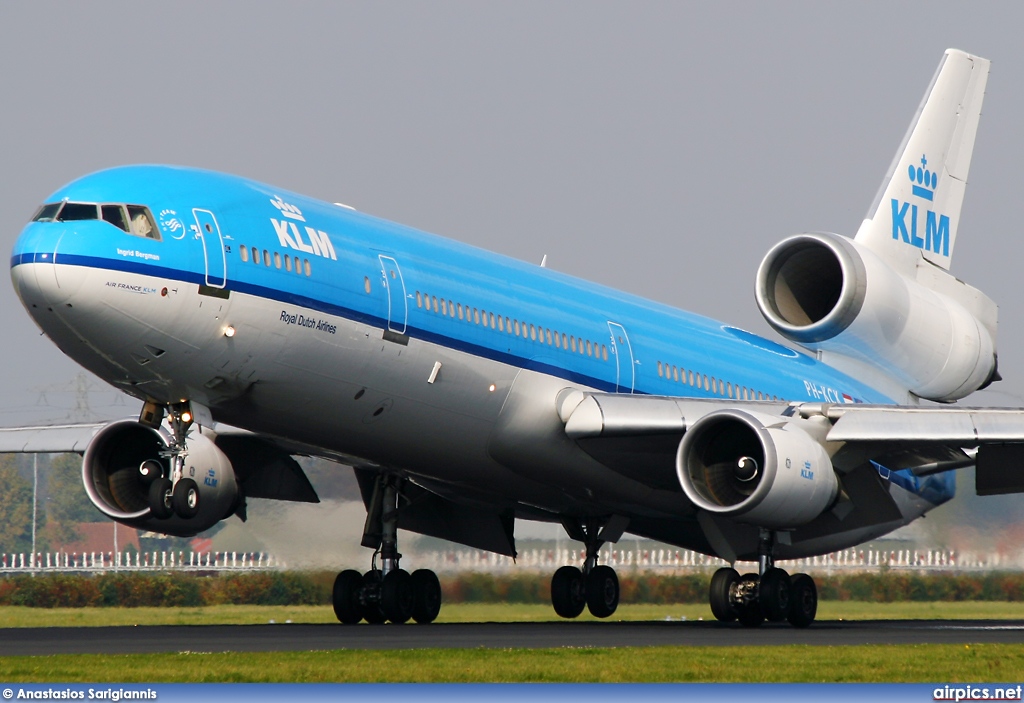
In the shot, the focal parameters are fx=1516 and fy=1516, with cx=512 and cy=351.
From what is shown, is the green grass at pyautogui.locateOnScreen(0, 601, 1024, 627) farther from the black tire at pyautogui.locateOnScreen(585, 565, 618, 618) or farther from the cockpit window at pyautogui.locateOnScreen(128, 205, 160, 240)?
the cockpit window at pyautogui.locateOnScreen(128, 205, 160, 240)

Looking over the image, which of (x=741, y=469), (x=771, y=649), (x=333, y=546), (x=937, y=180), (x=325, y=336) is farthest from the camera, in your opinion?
(x=937, y=180)

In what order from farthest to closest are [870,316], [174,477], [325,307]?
[870,316] → [325,307] → [174,477]

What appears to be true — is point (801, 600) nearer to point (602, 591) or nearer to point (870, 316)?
point (602, 591)

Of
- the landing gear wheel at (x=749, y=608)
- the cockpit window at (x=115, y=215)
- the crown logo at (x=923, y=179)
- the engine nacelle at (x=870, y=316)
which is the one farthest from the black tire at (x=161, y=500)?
the crown logo at (x=923, y=179)

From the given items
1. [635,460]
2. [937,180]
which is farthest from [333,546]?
[937,180]

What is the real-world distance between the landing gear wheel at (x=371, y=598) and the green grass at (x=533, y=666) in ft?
24.9

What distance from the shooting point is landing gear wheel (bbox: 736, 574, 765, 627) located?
22.0 m

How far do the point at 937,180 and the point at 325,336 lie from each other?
16.9m

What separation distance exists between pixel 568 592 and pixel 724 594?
Result: 11.7 ft

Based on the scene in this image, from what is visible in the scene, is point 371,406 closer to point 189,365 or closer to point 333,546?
point 189,365

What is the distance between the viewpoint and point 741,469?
65.5ft

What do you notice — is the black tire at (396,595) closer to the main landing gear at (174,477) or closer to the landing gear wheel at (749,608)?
the landing gear wheel at (749,608)

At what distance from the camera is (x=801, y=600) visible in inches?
864

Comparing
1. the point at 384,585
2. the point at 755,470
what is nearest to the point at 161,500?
the point at 384,585
